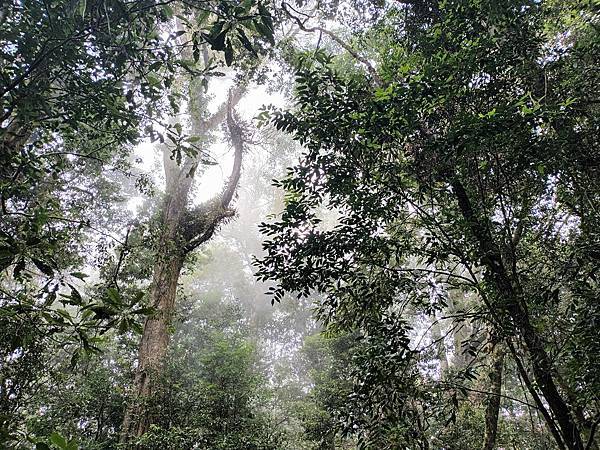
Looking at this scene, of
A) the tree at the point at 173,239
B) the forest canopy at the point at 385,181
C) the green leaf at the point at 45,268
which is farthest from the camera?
the tree at the point at 173,239

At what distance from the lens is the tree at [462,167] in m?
2.53

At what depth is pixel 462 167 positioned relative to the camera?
2.97 m

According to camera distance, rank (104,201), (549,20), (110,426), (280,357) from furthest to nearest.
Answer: (280,357)
(104,201)
(110,426)
(549,20)

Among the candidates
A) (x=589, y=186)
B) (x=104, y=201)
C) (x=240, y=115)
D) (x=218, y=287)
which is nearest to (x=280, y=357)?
(x=218, y=287)

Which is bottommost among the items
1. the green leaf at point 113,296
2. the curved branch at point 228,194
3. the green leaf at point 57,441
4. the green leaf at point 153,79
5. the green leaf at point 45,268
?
the green leaf at point 57,441

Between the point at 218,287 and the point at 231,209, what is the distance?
1176 centimetres

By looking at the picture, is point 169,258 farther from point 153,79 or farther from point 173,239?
point 153,79

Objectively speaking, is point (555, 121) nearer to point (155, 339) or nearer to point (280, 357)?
point (155, 339)

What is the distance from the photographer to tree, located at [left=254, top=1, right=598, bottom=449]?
2529 mm

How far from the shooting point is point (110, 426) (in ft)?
18.6

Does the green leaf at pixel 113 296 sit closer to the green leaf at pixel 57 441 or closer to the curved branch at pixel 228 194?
the green leaf at pixel 57 441

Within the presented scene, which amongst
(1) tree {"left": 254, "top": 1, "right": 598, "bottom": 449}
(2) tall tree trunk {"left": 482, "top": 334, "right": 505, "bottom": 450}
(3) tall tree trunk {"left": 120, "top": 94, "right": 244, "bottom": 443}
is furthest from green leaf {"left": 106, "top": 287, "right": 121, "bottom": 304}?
(2) tall tree trunk {"left": 482, "top": 334, "right": 505, "bottom": 450}

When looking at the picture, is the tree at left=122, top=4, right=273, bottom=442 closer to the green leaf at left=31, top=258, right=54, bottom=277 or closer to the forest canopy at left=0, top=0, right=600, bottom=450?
the forest canopy at left=0, top=0, right=600, bottom=450

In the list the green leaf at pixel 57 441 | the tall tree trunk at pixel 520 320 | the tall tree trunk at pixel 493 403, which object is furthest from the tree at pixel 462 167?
the green leaf at pixel 57 441
